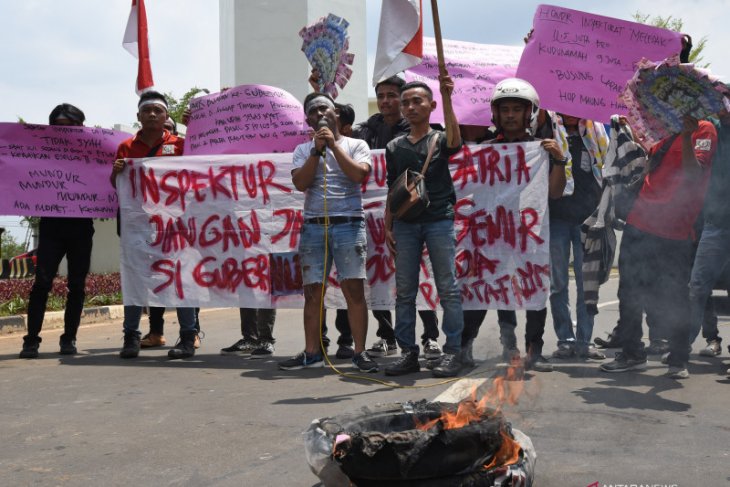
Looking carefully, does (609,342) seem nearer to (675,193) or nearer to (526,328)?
(526,328)

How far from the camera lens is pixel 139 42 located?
7.33m

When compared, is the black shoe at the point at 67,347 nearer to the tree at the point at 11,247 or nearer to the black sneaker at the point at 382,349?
the black sneaker at the point at 382,349

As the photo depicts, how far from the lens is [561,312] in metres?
6.30

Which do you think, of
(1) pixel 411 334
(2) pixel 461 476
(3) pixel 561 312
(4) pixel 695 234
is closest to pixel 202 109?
(1) pixel 411 334

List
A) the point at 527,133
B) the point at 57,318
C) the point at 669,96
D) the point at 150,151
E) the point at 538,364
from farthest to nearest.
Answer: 1. the point at 57,318
2. the point at 150,151
3. the point at 527,133
4. the point at 538,364
5. the point at 669,96

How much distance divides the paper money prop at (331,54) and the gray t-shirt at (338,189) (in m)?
1.12

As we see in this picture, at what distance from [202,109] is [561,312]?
11.9 feet

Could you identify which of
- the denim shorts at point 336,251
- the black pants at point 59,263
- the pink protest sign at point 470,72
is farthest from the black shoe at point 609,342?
the black pants at point 59,263

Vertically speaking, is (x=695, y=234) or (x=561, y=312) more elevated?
(x=695, y=234)

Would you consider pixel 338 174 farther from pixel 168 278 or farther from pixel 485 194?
pixel 168 278

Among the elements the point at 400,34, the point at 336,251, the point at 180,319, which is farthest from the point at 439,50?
the point at 180,319

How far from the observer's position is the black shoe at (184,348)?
6.56 metres

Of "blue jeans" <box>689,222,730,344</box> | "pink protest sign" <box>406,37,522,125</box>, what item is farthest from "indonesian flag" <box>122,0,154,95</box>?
"blue jeans" <box>689,222,730,344</box>

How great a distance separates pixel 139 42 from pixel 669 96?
15.7 feet
